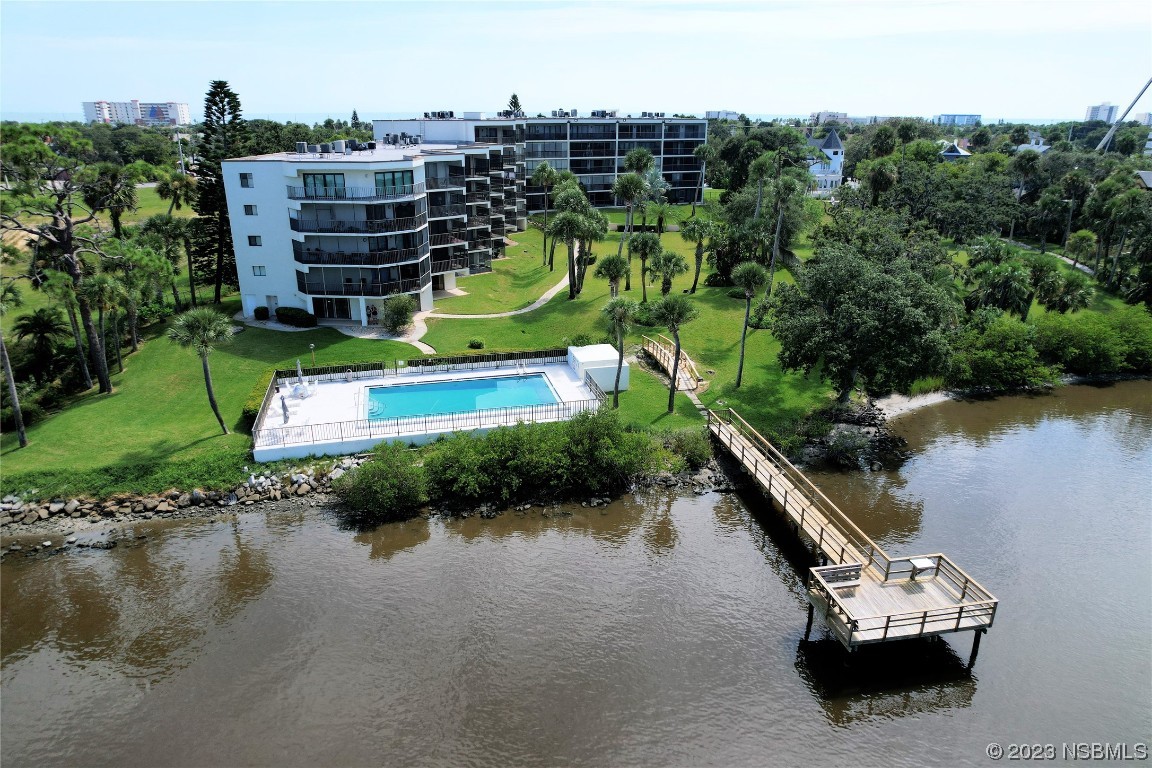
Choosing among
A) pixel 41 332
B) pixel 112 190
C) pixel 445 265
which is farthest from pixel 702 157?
pixel 41 332

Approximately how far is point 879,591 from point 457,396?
25.0 meters

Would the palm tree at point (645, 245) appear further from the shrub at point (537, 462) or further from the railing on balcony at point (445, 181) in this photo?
the shrub at point (537, 462)

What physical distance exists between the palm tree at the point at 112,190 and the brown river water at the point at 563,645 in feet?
80.7

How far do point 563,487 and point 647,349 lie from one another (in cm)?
1772

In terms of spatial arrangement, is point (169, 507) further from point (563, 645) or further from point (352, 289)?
point (352, 289)

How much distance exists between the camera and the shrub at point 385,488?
102 ft

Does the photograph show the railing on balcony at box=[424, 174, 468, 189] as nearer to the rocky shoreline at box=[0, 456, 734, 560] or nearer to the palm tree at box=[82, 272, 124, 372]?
the palm tree at box=[82, 272, 124, 372]

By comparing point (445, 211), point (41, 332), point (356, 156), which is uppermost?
point (356, 156)

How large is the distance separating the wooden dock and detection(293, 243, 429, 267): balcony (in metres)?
33.9

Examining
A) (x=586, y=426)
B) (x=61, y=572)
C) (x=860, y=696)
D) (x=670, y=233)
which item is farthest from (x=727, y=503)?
(x=670, y=233)

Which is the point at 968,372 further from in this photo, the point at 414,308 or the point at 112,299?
the point at 112,299

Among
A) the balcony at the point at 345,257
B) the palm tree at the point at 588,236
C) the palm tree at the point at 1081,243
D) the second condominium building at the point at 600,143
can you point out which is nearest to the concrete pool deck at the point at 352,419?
the balcony at the point at 345,257

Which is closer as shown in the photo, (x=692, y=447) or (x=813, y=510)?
(x=813, y=510)

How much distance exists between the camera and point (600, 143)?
321ft
